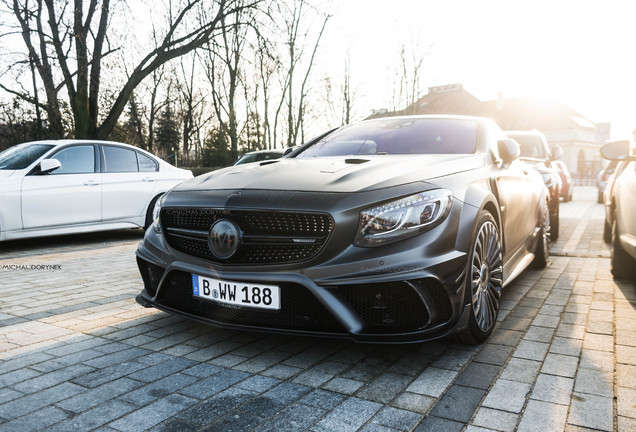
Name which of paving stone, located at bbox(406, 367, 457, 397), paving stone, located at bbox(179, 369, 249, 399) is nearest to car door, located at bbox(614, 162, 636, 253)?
paving stone, located at bbox(406, 367, 457, 397)

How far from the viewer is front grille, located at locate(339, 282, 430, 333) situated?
2613mm

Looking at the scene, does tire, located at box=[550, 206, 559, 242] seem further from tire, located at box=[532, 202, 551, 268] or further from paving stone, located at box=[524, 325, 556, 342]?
paving stone, located at box=[524, 325, 556, 342]

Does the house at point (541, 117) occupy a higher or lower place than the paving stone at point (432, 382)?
higher

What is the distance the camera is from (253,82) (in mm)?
29719

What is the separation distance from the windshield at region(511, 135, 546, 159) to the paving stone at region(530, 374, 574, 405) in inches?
296

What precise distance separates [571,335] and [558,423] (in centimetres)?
131

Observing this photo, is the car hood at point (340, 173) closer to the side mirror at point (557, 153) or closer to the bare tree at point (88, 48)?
the side mirror at point (557, 153)

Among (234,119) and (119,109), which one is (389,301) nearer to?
(119,109)

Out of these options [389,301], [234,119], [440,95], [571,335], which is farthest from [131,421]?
[440,95]

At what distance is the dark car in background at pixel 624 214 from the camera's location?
4.32 metres

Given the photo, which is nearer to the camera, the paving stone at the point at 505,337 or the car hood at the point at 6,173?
the paving stone at the point at 505,337

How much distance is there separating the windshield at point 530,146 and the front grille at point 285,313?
7792 mm

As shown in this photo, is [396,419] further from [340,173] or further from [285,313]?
[340,173]

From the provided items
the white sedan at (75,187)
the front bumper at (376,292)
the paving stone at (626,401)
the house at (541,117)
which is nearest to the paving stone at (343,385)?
the front bumper at (376,292)
